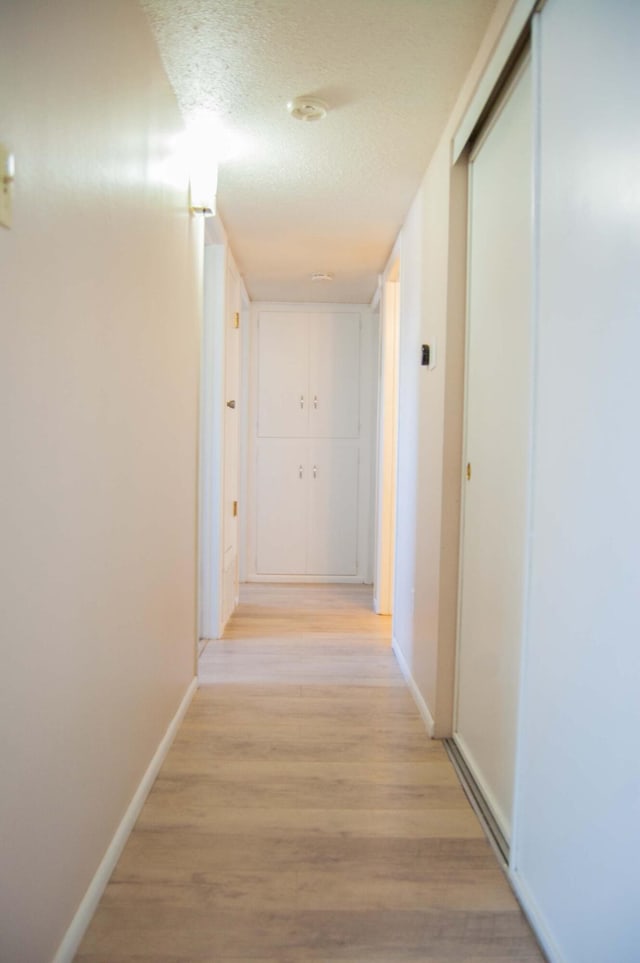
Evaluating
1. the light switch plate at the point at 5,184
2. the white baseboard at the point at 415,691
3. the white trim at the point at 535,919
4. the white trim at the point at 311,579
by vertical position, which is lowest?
the white trim at the point at 311,579

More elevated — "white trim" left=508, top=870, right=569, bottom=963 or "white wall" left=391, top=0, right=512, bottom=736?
"white wall" left=391, top=0, right=512, bottom=736

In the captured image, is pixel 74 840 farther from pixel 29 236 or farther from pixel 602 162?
pixel 602 162

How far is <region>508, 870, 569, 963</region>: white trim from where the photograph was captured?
4.02ft

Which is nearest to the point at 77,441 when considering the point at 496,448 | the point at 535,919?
the point at 496,448

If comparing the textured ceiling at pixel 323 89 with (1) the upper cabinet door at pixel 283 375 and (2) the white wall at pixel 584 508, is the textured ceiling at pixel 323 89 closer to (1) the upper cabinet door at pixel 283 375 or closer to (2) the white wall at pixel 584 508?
(2) the white wall at pixel 584 508

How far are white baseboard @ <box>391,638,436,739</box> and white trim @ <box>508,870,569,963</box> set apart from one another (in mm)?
811

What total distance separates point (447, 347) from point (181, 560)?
50.3 inches

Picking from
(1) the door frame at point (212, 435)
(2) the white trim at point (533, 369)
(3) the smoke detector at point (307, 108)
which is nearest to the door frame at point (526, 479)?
(2) the white trim at point (533, 369)

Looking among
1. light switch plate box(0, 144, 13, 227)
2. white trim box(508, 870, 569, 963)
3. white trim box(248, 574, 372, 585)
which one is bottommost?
white trim box(248, 574, 372, 585)

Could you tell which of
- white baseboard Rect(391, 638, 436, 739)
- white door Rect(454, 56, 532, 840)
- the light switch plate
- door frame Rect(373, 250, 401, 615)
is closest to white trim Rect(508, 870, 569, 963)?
white door Rect(454, 56, 532, 840)

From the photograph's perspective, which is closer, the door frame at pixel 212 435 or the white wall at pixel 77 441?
the white wall at pixel 77 441

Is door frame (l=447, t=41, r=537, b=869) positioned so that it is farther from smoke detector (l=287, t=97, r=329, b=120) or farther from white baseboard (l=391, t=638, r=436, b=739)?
smoke detector (l=287, t=97, r=329, b=120)

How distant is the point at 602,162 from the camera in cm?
108

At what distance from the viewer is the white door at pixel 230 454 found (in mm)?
3615
